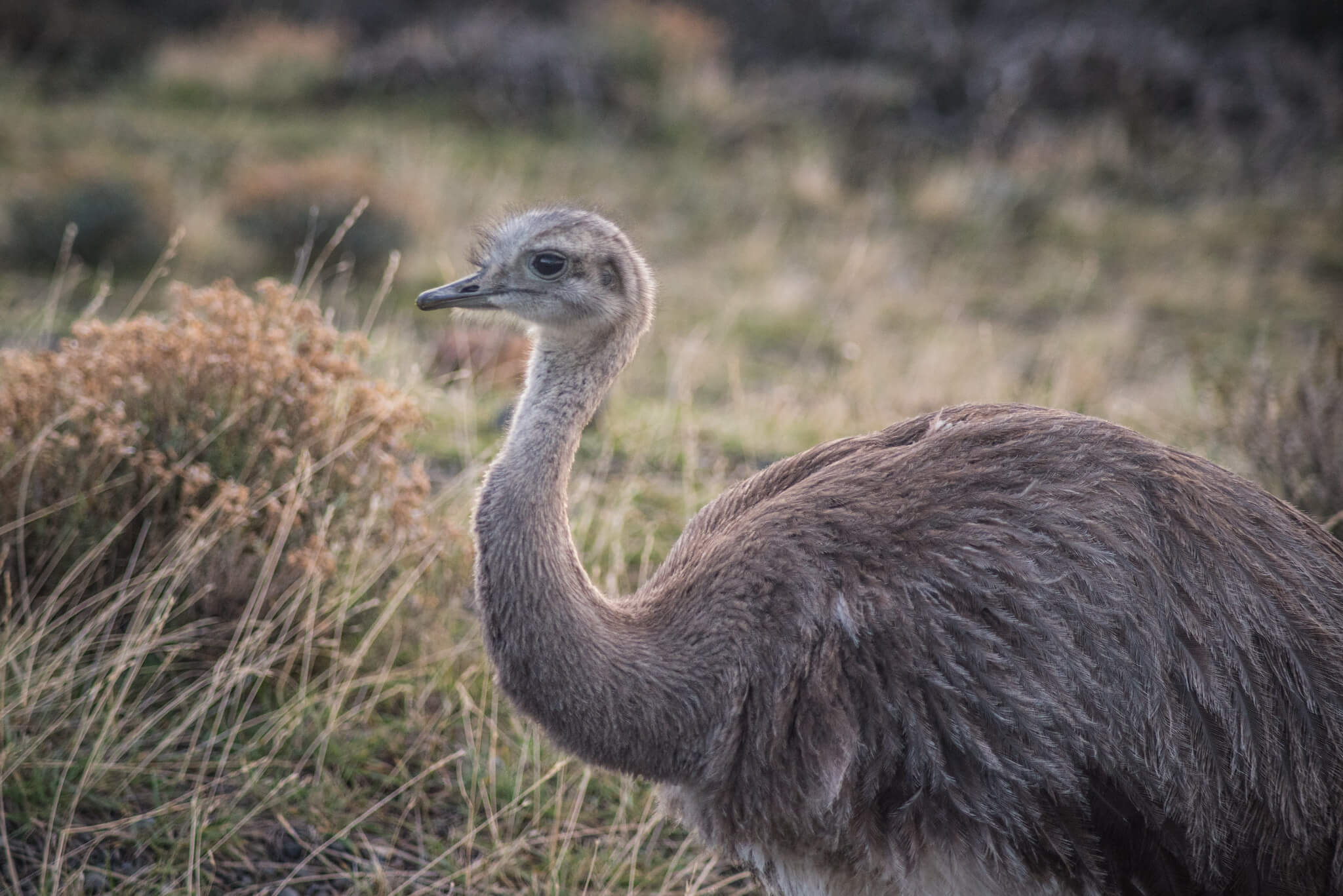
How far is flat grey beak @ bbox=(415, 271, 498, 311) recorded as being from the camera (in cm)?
286

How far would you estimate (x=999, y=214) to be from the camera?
479 inches

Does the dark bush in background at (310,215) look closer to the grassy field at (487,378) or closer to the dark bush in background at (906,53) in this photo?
the grassy field at (487,378)

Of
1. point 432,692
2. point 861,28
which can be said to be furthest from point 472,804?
point 861,28

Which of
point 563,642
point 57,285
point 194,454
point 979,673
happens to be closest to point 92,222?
point 57,285

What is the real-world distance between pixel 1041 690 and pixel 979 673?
122 millimetres

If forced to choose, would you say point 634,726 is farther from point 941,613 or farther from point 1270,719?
point 1270,719

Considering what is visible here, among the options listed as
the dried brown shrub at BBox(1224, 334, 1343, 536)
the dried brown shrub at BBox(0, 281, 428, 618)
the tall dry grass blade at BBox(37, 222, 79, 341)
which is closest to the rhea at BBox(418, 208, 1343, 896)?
the dried brown shrub at BBox(0, 281, 428, 618)

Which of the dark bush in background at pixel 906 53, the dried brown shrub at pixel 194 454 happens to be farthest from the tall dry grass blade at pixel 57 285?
the dark bush in background at pixel 906 53

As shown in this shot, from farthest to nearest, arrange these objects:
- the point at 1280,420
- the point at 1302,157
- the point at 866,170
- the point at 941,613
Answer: the point at 1302,157, the point at 866,170, the point at 1280,420, the point at 941,613

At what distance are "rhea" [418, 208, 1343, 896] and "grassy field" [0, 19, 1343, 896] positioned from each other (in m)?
0.88

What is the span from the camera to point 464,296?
2.89 meters

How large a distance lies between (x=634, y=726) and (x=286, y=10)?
61.8 ft

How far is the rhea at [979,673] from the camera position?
241cm

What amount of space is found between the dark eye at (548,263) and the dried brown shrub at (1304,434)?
2786mm
